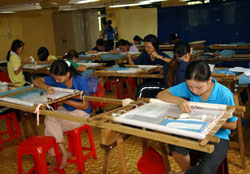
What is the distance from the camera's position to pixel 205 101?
1.95 m

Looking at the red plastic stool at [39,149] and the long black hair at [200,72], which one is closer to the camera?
the long black hair at [200,72]

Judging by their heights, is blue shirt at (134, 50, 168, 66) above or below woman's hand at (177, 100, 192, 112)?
above

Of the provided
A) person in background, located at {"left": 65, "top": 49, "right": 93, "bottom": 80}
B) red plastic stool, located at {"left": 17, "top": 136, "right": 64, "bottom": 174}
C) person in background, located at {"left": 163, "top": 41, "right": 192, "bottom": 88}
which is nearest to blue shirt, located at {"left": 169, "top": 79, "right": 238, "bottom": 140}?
person in background, located at {"left": 163, "top": 41, "right": 192, "bottom": 88}

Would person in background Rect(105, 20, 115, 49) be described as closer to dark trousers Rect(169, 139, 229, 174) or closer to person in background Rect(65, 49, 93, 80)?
person in background Rect(65, 49, 93, 80)

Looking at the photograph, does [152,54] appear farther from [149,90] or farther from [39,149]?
[39,149]

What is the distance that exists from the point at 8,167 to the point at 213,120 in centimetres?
236

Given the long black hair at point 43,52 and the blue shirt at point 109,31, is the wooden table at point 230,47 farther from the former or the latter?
→ the long black hair at point 43,52

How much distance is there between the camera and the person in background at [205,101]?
1.70m

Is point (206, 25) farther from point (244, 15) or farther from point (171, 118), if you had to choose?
point (171, 118)

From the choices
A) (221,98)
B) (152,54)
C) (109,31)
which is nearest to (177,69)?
(221,98)

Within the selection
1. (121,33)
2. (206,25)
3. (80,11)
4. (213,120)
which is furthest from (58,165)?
(80,11)

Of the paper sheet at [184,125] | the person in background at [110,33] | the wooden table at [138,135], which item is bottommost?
the wooden table at [138,135]

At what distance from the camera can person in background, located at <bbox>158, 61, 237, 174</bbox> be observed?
66.8 inches

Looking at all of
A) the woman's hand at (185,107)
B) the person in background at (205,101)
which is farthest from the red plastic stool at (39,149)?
the woman's hand at (185,107)
